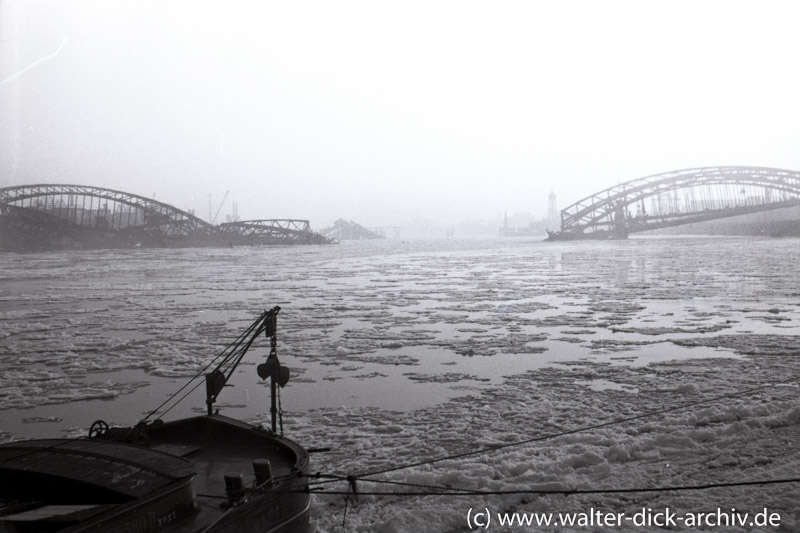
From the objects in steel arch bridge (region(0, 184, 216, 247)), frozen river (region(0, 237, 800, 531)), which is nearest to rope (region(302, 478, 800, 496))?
frozen river (region(0, 237, 800, 531))

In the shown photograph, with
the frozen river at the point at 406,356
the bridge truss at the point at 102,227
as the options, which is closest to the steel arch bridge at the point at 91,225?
the bridge truss at the point at 102,227

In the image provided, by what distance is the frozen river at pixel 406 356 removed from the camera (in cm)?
691

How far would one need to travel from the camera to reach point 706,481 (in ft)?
16.1

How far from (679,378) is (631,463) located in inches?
141

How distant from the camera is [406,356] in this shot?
1058 centimetres

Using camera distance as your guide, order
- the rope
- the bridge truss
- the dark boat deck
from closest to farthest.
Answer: the dark boat deck, the rope, the bridge truss

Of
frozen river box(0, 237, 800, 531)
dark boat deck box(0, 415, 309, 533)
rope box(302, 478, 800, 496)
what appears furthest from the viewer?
frozen river box(0, 237, 800, 531)

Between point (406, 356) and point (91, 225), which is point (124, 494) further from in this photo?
point (91, 225)

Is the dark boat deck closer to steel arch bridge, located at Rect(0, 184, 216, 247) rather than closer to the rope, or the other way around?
the rope

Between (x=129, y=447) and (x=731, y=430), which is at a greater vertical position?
(x=129, y=447)

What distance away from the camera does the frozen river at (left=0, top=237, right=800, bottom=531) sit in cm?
691

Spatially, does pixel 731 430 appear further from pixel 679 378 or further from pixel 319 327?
pixel 319 327

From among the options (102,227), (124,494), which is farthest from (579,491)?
(102,227)

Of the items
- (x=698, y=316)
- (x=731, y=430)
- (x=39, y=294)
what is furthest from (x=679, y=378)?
(x=39, y=294)
